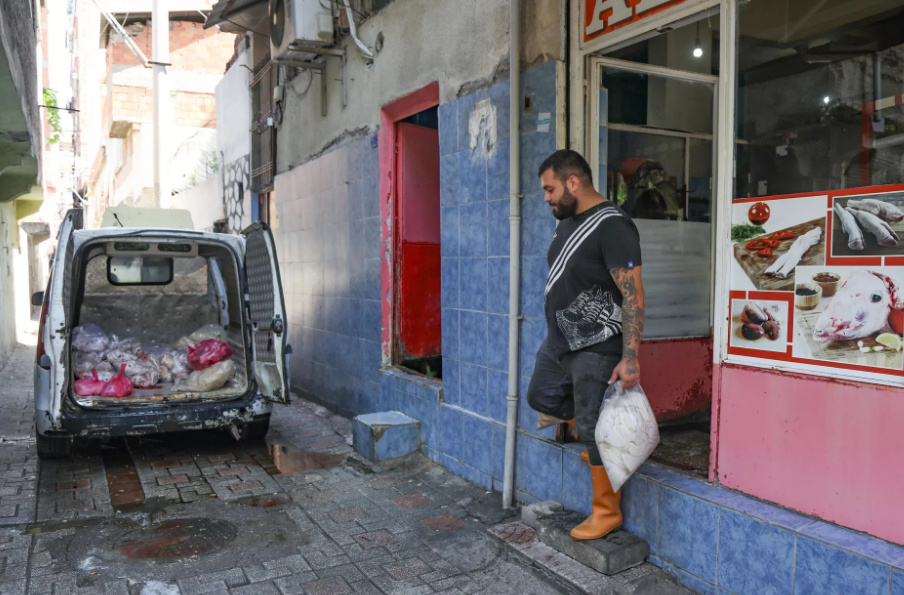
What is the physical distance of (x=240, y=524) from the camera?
4086mm

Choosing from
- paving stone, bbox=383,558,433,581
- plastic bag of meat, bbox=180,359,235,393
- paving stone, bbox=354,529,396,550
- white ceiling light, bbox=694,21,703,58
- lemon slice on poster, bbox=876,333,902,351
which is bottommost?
paving stone, bbox=383,558,433,581

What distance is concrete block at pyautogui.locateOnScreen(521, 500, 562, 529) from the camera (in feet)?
11.9

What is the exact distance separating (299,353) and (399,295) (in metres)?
2.75

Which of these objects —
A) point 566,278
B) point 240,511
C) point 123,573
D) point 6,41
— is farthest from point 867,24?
point 6,41

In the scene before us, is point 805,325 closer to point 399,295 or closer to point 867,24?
point 867,24

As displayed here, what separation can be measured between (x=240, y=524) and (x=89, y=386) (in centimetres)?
224

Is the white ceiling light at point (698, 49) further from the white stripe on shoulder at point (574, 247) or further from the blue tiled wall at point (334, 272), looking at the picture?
the blue tiled wall at point (334, 272)

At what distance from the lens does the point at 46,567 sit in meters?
3.44

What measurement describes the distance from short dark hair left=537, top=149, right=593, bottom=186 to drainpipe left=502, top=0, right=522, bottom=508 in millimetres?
812

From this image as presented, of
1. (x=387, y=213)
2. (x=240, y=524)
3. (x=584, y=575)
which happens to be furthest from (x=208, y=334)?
(x=584, y=575)

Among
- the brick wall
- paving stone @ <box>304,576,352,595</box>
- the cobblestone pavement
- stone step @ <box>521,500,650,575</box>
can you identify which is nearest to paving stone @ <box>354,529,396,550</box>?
the cobblestone pavement

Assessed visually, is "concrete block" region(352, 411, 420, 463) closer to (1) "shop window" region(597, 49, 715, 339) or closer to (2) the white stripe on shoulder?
(1) "shop window" region(597, 49, 715, 339)

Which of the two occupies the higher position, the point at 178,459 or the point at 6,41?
the point at 6,41

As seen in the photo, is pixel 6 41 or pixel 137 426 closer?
pixel 6 41
